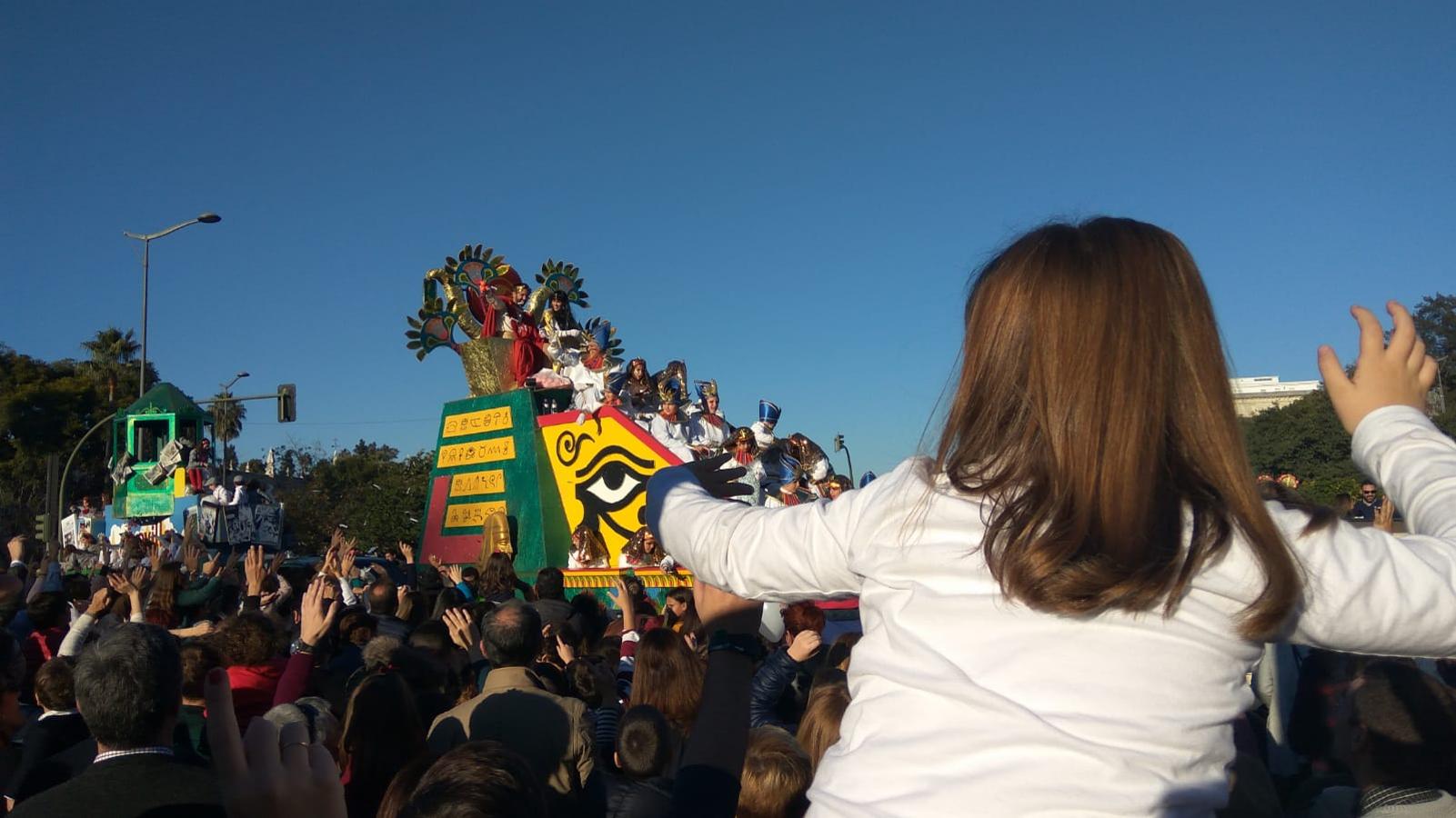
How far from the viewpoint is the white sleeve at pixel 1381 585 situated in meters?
1.14

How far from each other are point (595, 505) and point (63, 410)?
30767 millimetres

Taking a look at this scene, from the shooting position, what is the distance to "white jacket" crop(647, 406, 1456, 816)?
1.14m

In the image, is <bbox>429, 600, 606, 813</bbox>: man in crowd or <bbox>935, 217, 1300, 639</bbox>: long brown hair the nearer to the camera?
<bbox>935, 217, 1300, 639</bbox>: long brown hair

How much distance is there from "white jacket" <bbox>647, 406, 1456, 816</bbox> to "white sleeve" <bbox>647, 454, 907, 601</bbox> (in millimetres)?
98

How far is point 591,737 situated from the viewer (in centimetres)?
376

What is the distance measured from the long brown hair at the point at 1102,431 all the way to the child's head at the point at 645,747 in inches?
87.1

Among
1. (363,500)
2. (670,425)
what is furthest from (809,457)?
(363,500)

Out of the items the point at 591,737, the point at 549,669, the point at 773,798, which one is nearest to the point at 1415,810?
the point at 773,798

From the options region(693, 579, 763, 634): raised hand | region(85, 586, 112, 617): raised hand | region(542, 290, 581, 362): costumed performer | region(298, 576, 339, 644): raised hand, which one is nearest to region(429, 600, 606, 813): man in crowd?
region(298, 576, 339, 644): raised hand

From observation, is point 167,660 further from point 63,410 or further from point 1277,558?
point 63,410

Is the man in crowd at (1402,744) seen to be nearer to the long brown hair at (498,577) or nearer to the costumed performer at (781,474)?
the long brown hair at (498,577)

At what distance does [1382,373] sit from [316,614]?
12.4ft

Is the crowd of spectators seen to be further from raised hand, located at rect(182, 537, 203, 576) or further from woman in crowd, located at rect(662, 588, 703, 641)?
raised hand, located at rect(182, 537, 203, 576)

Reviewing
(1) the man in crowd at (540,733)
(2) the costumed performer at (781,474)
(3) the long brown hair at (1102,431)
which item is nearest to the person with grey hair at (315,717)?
(1) the man in crowd at (540,733)
